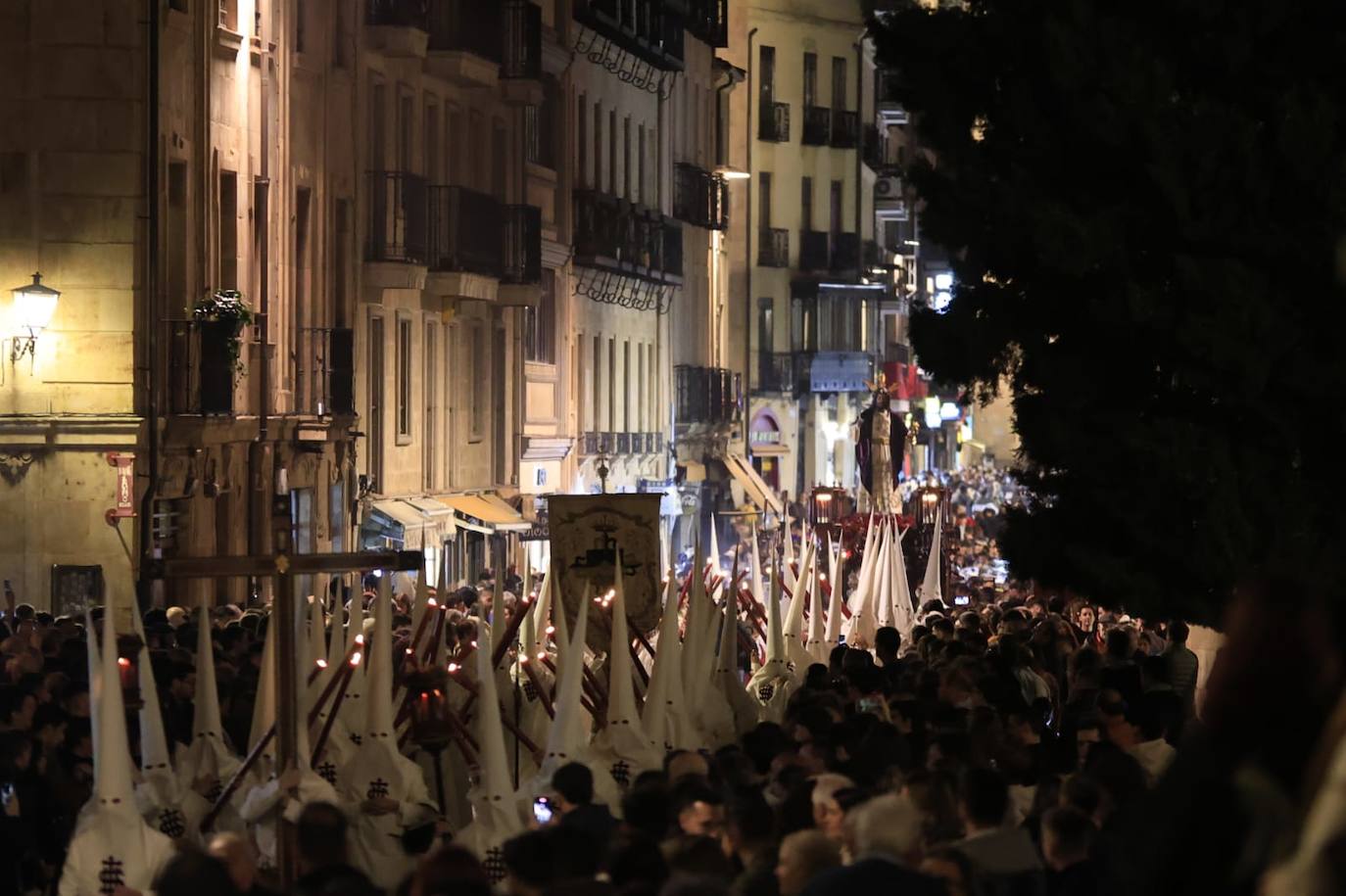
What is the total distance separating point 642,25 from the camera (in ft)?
169

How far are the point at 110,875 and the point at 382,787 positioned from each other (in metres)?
2.36

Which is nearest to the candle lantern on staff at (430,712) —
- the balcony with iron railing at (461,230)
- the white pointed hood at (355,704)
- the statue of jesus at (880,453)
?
the white pointed hood at (355,704)

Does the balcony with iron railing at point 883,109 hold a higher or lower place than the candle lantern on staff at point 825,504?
higher

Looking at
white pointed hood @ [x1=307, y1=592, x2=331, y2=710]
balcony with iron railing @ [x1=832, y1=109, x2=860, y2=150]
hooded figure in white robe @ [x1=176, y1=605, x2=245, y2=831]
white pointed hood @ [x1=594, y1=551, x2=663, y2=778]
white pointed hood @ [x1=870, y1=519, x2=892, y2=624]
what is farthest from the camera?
balcony with iron railing @ [x1=832, y1=109, x2=860, y2=150]

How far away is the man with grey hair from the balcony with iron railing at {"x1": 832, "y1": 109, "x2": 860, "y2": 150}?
65.1 m

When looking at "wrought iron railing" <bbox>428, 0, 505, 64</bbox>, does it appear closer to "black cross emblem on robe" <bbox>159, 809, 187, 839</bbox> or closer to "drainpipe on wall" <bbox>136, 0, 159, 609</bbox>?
"drainpipe on wall" <bbox>136, 0, 159, 609</bbox>

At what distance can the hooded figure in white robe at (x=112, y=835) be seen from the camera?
38.5 ft

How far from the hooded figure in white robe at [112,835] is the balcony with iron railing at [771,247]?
5874 centimetres

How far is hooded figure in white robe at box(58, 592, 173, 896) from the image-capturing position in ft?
38.5

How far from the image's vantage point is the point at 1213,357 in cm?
1644

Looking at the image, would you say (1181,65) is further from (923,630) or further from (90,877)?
(90,877)

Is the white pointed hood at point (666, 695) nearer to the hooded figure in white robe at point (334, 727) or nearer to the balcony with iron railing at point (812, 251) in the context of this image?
the hooded figure in white robe at point (334, 727)

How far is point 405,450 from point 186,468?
912 cm

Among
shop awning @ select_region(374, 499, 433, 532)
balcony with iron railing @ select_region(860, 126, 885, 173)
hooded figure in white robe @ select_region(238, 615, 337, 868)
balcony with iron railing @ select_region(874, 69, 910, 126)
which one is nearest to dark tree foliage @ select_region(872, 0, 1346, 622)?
hooded figure in white robe @ select_region(238, 615, 337, 868)
